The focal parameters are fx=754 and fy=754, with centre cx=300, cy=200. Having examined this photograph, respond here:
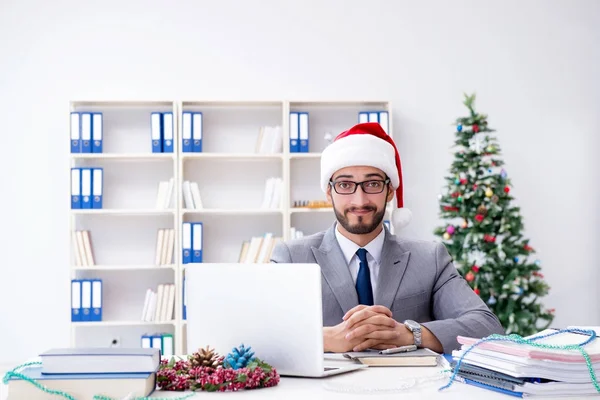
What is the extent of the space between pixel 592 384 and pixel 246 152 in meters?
4.06

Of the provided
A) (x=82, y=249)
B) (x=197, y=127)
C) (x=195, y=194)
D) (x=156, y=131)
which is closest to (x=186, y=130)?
(x=197, y=127)

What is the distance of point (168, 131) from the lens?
516cm

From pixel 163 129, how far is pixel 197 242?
81cm

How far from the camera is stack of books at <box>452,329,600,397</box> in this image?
1.57 meters

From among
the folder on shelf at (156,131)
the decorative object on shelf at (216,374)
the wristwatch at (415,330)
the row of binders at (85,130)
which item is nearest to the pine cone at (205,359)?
the decorative object on shelf at (216,374)

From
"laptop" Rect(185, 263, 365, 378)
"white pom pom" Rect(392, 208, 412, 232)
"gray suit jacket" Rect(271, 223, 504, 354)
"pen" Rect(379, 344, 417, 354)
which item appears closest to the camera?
"laptop" Rect(185, 263, 365, 378)

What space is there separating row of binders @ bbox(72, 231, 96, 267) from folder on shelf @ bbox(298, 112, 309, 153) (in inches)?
63.1

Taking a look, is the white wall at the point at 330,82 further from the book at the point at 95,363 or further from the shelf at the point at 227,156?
the book at the point at 95,363

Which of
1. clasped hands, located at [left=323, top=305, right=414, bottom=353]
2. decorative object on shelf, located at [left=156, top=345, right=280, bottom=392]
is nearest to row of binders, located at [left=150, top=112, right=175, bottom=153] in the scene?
clasped hands, located at [left=323, top=305, right=414, bottom=353]

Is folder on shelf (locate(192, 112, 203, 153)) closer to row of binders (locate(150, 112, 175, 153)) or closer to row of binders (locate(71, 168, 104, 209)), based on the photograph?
row of binders (locate(150, 112, 175, 153))

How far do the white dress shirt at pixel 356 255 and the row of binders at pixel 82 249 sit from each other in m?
2.98

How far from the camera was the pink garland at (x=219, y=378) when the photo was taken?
1604 mm

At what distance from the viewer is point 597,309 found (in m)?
5.64

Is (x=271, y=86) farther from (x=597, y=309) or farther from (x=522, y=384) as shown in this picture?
(x=522, y=384)
